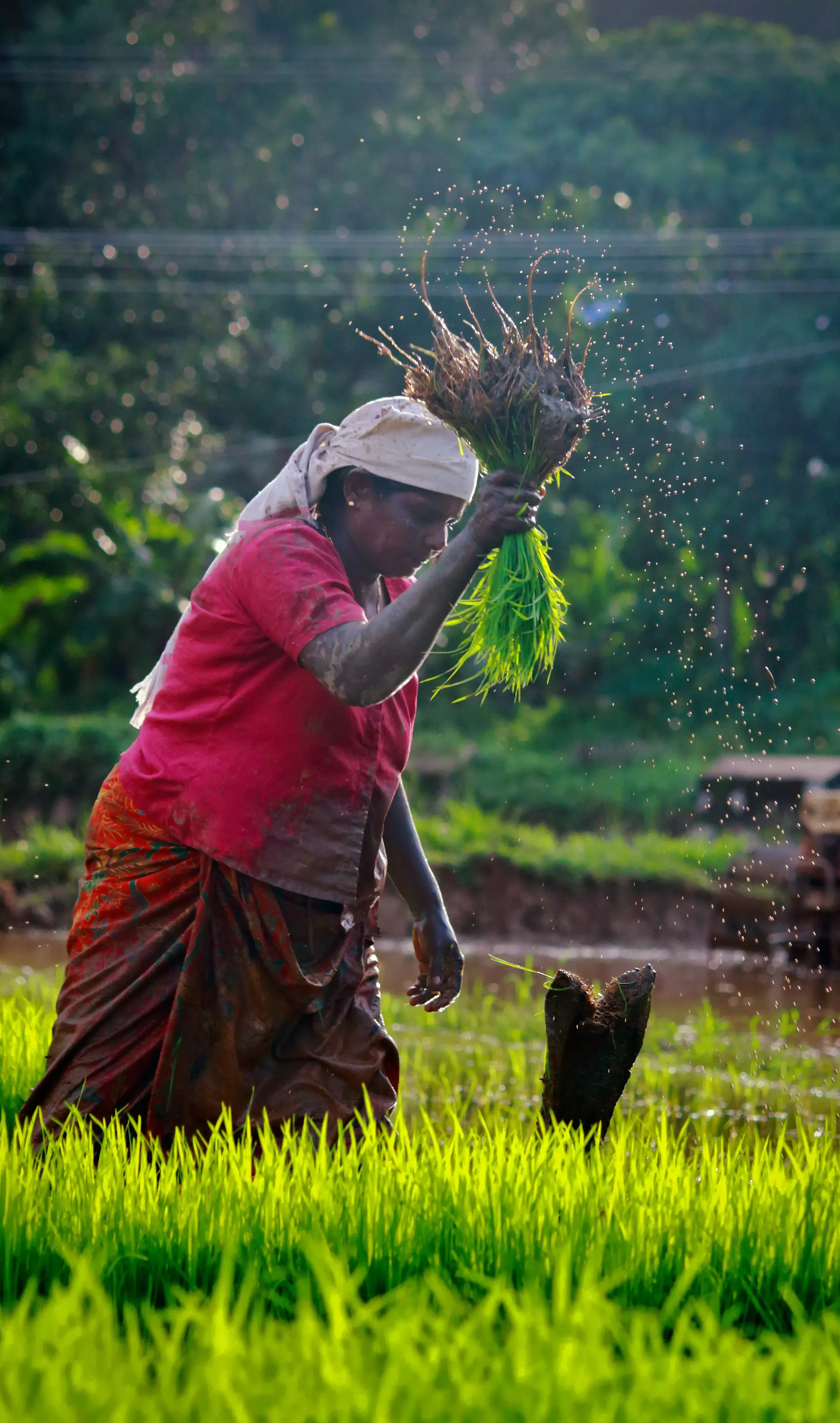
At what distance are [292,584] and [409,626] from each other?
30cm

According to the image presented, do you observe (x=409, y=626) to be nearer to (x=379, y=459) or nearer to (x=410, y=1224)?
(x=379, y=459)

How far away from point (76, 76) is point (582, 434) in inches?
793

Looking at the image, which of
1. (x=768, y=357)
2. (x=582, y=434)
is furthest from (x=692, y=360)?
(x=582, y=434)

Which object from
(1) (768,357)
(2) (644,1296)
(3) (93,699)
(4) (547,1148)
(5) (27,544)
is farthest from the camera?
(1) (768,357)

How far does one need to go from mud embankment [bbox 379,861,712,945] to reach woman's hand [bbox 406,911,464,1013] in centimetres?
831

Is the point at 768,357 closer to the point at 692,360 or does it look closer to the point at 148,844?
the point at 692,360

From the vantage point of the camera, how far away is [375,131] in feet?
68.5

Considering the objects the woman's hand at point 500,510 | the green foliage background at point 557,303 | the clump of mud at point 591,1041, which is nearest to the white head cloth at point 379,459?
the woman's hand at point 500,510

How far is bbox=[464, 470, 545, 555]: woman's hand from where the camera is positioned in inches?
109

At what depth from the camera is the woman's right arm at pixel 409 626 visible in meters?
2.73

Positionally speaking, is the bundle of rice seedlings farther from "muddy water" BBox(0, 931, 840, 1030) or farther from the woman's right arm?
"muddy water" BBox(0, 931, 840, 1030)

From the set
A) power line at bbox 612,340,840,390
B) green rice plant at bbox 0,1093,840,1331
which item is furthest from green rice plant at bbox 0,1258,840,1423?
power line at bbox 612,340,840,390

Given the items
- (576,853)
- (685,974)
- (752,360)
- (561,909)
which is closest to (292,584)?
(685,974)

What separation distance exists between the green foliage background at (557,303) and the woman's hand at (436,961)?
606 inches
